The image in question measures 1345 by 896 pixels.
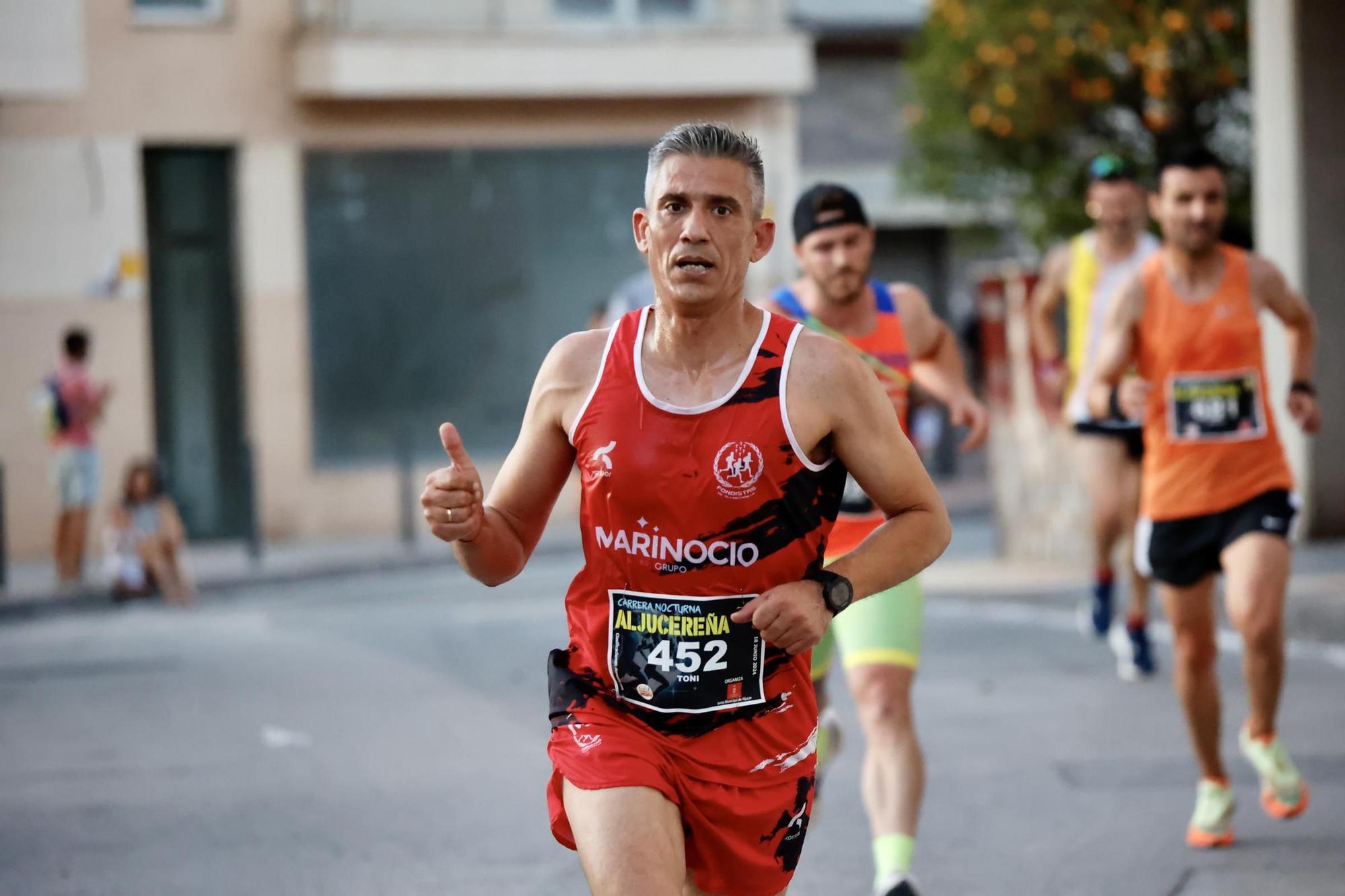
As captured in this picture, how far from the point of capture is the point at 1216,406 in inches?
275

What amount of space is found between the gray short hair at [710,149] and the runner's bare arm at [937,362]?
2.85 m

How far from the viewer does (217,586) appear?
57.9 ft

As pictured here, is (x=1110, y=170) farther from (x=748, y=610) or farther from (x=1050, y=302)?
(x=748, y=610)

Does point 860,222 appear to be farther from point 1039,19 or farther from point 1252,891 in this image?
point 1039,19

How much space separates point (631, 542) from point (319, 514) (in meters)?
18.5

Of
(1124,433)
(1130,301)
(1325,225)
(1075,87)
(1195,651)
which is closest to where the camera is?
(1195,651)

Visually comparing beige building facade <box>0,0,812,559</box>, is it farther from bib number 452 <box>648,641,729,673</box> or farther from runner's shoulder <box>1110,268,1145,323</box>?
bib number 452 <box>648,641,729,673</box>

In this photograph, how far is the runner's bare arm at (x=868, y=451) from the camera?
13.7 feet

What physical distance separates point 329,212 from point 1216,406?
54.4ft

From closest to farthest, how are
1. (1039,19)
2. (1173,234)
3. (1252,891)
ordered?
(1252,891) < (1173,234) < (1039,19)

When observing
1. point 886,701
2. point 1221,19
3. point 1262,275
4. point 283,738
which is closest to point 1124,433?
point 1262,275

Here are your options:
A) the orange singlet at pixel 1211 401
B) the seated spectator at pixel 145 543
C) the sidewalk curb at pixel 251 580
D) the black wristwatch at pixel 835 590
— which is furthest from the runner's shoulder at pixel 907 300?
the seated spectator at pixel 145 543

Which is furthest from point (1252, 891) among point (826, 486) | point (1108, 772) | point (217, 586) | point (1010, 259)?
point (1010, 259)

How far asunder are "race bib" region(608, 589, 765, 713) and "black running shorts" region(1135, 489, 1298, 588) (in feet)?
10.2
